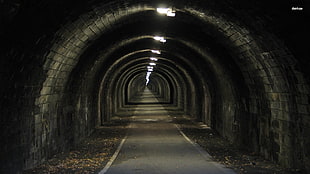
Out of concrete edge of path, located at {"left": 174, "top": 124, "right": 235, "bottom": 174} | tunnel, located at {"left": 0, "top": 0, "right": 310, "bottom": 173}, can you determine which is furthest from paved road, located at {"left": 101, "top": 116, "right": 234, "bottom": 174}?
tunnel, located at {"left": 0, "top": 0, "right": 310, "bottom": 173}

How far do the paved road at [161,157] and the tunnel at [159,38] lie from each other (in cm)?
203

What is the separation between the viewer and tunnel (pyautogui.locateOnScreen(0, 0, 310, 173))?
29.2 feet

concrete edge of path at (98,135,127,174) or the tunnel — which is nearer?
the tunnel

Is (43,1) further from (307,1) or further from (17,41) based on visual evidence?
(307,1)

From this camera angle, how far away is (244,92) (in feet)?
50.2

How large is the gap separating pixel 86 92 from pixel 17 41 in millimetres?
11627

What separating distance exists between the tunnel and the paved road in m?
2.03

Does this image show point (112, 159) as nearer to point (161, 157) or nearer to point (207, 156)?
point (161, 157)

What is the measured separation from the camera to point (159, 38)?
61.5 feet

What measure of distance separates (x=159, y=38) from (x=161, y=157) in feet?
22.6

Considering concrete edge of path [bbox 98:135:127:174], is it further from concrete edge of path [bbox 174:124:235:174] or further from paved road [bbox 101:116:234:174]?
concrete edge of path [bbox 174:124:235:174]

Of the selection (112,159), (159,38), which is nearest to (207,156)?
(112,159)

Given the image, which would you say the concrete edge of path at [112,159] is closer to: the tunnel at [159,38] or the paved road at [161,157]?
the paved road at [161,157]

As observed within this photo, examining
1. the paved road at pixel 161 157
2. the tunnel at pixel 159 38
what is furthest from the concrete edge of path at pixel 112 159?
the tunnel at pixel 159 38
